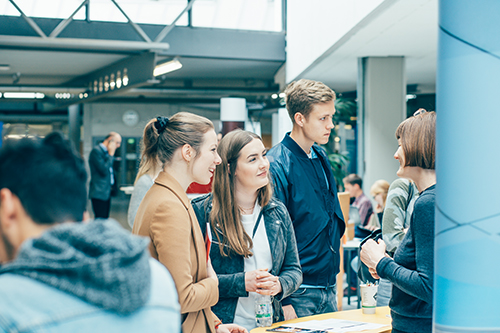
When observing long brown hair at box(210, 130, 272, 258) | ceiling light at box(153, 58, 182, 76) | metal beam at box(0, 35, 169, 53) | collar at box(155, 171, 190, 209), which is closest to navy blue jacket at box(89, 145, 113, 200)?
ceiling light at box(153, 58, 182, 76)

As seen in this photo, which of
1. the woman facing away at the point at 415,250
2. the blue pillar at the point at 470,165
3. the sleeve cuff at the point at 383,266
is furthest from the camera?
the sleeve cuff at the point at 383,266

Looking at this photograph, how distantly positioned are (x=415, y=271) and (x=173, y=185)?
2.98 feet

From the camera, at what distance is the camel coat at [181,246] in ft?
5.09

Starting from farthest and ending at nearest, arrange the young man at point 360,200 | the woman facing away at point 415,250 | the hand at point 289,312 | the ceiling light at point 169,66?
1. the ceiling light at point 169,66
2. the young man at point 360,200
3. the hand at point 289,312
4. the woman facing away at point 415,250

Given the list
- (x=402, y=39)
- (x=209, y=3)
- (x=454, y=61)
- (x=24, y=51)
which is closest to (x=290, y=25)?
(x=209, y=3)

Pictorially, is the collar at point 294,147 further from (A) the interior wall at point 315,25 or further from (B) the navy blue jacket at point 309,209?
(A) the interior wall at point 315,25

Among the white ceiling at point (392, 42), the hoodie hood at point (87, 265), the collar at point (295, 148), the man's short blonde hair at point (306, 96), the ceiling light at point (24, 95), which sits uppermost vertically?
the ceiling light at point (24, 95)

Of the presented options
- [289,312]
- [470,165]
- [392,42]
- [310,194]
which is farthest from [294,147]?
[392,42]

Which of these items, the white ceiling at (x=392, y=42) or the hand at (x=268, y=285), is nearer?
the hand at (x=268, y=285)

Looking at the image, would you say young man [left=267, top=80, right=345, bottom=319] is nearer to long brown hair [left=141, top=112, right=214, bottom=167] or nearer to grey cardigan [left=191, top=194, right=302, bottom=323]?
grey cardigan [left=191, top=194, right=302, bottom=323]

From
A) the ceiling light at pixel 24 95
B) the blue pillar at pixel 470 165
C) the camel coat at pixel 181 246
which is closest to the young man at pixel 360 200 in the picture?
the camel coat at pixel 181 246

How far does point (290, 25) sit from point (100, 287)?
884cm

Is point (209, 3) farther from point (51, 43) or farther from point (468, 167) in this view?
point (468, 167)

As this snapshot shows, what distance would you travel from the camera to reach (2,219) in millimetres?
777
